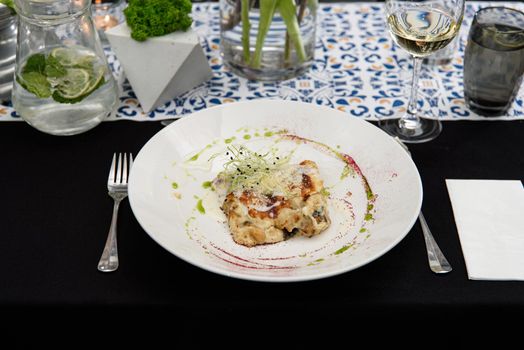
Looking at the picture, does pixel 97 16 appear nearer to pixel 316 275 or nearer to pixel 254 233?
pixel 254 233

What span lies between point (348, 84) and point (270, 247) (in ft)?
2.09

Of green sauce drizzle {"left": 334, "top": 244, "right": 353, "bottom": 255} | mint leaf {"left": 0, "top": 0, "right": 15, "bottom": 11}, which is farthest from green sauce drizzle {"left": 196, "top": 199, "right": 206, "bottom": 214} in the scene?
mint leaf {"left": 0, "top": 0, "right": 15, "bottom": 11}

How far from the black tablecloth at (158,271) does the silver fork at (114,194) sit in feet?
0.05

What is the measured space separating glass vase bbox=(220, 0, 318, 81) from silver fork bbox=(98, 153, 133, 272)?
0.42m

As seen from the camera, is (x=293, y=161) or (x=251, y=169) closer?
(x=251, y=169)

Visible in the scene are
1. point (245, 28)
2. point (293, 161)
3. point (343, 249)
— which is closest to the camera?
point (343, 249)

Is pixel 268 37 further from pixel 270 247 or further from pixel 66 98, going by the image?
pixel 270 247

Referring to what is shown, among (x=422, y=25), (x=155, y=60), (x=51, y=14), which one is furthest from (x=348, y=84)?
(x=51, y=14)

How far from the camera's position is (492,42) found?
129cm

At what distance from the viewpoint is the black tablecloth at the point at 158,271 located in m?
0.94

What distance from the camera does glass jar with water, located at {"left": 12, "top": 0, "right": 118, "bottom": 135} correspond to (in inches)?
49.3

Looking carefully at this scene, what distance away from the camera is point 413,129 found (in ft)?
4.39

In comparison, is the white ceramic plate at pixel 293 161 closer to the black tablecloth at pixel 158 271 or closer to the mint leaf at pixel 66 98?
the black tablecloth at pixel 158 271

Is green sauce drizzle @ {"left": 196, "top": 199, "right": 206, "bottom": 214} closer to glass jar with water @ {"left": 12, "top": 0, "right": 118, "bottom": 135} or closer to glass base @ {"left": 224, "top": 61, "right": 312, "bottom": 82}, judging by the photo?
glass jar with water @ {"left": 12, "top": 0, "right": 118, "bottom": 135}
